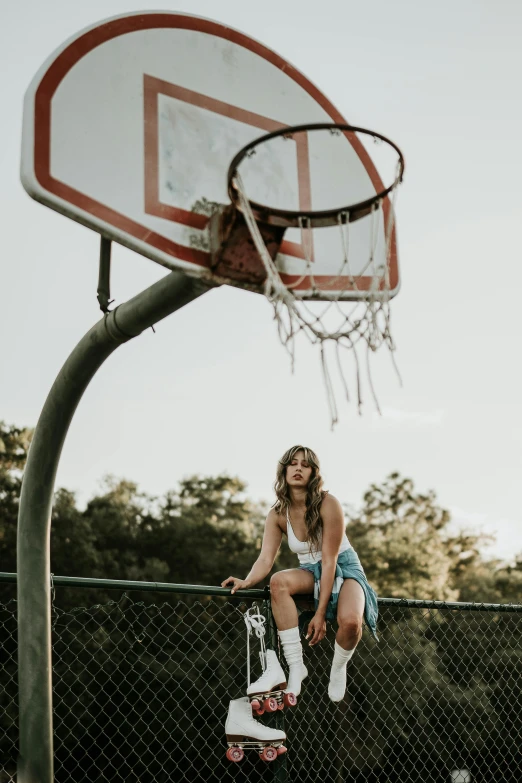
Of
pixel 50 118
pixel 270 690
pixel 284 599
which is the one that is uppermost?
pixel 50 118

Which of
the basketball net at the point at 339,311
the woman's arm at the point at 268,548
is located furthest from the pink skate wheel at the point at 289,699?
the basketball net at the point at 339,311

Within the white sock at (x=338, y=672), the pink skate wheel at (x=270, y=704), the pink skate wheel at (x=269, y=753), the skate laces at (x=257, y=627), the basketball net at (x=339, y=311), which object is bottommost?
the pink skate wheel at (x=269, y=753)

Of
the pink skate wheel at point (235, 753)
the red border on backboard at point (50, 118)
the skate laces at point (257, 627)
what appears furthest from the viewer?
the skate laces at point (257, 627)

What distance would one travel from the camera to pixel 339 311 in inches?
114

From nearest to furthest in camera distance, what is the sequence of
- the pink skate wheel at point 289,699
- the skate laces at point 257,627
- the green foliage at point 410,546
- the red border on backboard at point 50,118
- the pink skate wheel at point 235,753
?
1. the red border on backboard at point 50,118
2. the pink skate wheel at point 235,753
3. the pink skate wheel at point 289,699
4. the skate laces at point 257,627
5. the green foliage at point 410,546

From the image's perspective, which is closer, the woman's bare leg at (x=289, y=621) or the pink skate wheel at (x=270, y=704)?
the pink skate wheel at (x=270, y=704)

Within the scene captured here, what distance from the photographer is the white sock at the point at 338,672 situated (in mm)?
3678

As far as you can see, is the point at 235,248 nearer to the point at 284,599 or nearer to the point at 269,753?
the point at 284,599

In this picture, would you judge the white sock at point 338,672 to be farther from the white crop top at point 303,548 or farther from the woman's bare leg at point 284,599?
the white crop top at point 303,548

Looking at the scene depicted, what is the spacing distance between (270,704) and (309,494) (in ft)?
3.38

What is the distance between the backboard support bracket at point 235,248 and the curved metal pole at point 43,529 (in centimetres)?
27

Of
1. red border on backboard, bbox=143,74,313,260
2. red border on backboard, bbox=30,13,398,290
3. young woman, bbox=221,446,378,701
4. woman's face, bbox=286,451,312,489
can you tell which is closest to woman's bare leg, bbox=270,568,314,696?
young woman, bbox=221,446,378,701

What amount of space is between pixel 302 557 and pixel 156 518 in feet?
57.4

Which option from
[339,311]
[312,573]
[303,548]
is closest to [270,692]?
[312,573]
